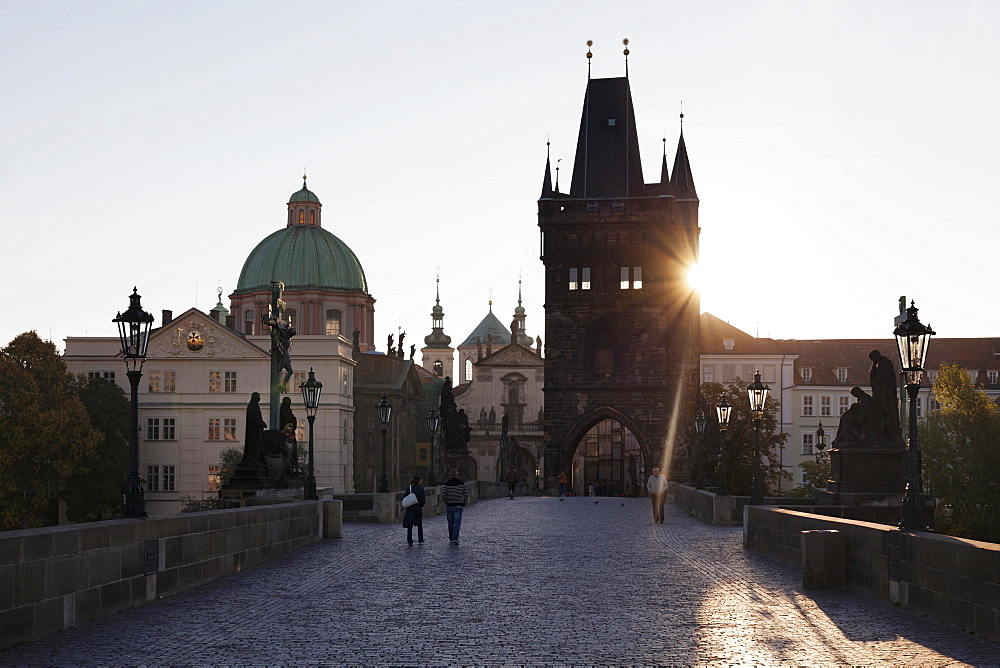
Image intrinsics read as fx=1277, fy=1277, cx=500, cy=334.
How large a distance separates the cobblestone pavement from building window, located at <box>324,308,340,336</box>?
8523 cm

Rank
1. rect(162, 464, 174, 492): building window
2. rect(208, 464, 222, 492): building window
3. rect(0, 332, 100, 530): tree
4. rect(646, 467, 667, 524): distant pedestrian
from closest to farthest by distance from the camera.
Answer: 1. rect(646, 467, 667, 524): distant pedestrian
2. rect(0, 332, 100, 530): tree
3. rect(208, 464, 222, 492): building window
4. rect(162, 464, 174, 492): building window

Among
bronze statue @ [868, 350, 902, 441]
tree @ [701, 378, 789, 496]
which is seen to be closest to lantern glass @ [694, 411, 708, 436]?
tree @ [701, 378, 789, 496]

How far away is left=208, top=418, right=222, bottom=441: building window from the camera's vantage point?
83875 millimetres

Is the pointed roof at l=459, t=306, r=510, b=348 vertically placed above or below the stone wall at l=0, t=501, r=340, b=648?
above

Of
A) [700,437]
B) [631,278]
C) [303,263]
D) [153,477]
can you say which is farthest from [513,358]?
[700,437]

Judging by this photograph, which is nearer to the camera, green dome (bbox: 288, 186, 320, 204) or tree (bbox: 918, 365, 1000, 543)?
tree (bbox: 918, 365, 1000, 543)

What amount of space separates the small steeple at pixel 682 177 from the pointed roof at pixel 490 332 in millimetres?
100396

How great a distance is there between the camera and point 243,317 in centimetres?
10362

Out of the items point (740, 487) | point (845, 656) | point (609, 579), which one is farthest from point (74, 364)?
point (845, 656)

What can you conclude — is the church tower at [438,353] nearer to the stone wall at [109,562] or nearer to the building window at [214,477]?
the building window at [214,477]

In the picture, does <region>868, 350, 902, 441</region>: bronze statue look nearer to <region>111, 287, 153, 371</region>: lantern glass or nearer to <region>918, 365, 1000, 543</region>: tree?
<region>111, 287, 153, 371</region>: lantern glass

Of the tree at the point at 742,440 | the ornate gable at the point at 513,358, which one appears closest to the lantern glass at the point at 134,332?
the tree at the point at 742,440

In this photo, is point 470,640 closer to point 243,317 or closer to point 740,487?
point 740,487

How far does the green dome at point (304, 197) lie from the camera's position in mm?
110688
